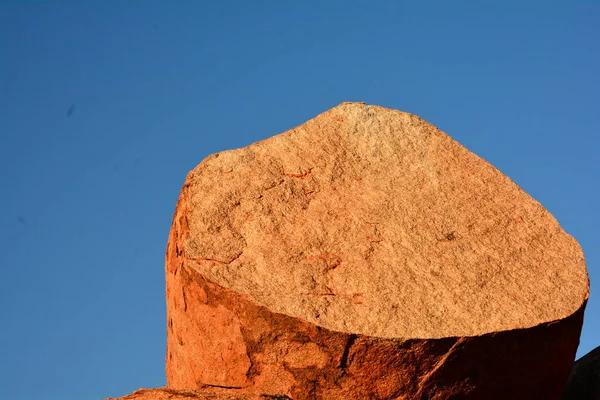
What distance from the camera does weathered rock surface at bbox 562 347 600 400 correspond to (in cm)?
469

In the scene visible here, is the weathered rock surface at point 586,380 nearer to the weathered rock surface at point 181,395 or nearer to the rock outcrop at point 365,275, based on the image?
the rock outcrop at point 365,275

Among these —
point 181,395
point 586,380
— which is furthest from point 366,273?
point 586,380

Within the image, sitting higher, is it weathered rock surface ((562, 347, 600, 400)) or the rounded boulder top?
the rounded boulder top

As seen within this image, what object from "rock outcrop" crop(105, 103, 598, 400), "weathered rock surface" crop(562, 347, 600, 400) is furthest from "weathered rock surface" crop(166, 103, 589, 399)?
"weathered rock surface" crop(562, 347, 600, 400)

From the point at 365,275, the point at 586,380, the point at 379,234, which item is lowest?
the point at 586,380

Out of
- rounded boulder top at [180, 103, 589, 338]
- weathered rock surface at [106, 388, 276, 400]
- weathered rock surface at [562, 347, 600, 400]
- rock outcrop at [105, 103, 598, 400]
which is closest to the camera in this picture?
weathered rock surface at [106, 388, 276, 400]

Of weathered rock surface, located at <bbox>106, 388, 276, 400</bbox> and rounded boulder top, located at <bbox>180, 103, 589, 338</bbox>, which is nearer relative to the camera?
weathered rock surface, located at <bbox>106, 388, 276, 400</bbox>

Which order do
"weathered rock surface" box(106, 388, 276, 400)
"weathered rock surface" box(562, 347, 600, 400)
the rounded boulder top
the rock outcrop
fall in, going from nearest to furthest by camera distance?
1. "weathered rock surface" box(106, 388, 276, 400)
2. the rock outcrop
3. the rounded boulder top
4. "weathered rock surface" box(562, 347, 600, 400)

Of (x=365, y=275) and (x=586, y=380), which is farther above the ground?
(x=365, y=275)

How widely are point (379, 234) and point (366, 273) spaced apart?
0.28 m

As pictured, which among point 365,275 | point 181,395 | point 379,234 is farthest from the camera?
point 379,234

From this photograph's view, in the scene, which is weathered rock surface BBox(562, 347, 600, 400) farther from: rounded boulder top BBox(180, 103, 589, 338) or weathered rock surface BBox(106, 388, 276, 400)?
weathered rock surface BBox(106, 388, 276, 400)

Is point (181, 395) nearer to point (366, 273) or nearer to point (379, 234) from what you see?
point (366, 273)

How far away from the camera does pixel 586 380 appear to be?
15.6ft
